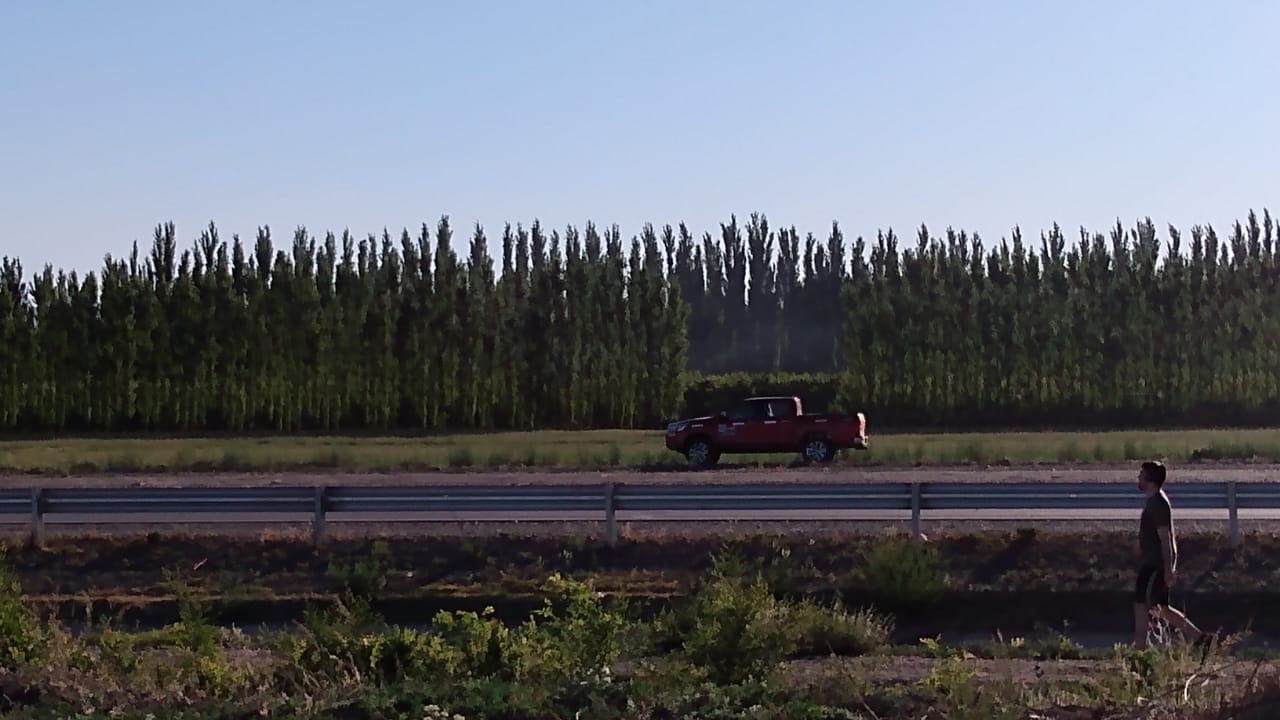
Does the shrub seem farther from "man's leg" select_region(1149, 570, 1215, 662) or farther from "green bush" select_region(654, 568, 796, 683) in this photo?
"man's leg" select_region(1149, 570, 1215, 662)

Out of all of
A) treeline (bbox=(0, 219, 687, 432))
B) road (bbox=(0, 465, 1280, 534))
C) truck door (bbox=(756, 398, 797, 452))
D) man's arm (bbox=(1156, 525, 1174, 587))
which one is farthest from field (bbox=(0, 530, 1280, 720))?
treeline (bbox=(0, 219, 687, 432))

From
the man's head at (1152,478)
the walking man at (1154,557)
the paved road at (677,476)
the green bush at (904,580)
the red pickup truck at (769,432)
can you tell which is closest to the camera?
the walking man at (1154,557)

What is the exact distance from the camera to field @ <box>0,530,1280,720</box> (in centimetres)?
909

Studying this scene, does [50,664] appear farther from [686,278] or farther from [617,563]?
[686,278]

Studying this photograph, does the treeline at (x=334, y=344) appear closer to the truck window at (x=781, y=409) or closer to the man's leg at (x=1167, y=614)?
the truck window at (x=781, y=409)

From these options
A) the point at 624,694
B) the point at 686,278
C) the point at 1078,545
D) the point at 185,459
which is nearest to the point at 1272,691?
the point at 624,694

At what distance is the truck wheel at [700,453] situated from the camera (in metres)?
34.1

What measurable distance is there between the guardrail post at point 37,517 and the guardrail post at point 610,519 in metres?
7.24

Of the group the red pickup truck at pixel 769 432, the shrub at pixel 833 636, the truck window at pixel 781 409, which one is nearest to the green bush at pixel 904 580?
the shrub at pixel 833 636

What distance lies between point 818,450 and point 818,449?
0.12ft

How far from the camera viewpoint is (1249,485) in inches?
734

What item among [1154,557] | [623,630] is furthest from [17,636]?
[1154,557]

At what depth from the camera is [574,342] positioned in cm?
6531

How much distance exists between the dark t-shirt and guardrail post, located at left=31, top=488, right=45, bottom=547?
13.8 m
